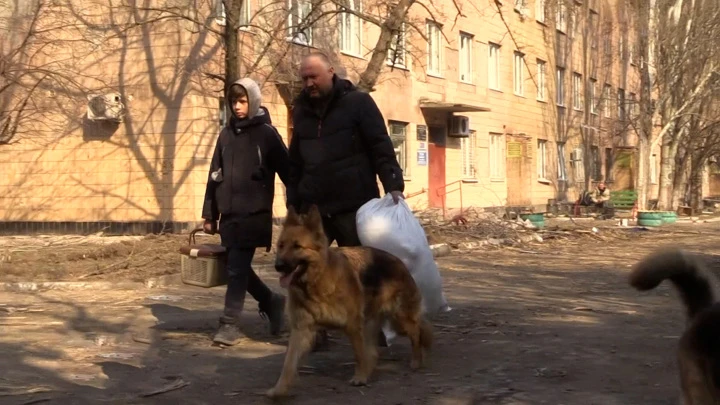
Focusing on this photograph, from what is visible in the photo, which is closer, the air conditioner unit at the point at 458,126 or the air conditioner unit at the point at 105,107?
the air conditioner unit at the point at 105,107

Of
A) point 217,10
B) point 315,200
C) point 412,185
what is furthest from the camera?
point 412,185

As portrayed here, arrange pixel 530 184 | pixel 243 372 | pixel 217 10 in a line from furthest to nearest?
pixel 530 184, pixel 217 10, pixel 243 372

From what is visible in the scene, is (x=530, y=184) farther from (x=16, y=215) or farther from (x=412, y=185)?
(x=16, y=215)

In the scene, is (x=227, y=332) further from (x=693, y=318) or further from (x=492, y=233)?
(x=492, y=233)

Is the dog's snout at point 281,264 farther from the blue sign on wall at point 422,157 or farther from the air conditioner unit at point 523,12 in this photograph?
the air conditioner unit at point 523,12

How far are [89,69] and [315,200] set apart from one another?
47.1ft

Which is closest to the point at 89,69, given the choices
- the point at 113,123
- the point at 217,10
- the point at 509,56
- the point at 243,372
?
the point at 113,123

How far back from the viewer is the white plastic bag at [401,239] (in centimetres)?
679

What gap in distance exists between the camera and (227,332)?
7395 millimetres

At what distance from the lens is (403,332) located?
650cm

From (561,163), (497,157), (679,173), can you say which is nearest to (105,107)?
(497,157)

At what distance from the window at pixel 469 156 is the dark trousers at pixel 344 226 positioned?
23910 millimetres

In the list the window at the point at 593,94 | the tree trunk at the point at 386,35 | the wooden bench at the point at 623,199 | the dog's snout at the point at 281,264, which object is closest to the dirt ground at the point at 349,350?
the dog's snout at the point at 281,264

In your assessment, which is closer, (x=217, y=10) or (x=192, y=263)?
(x=192, y=263)
